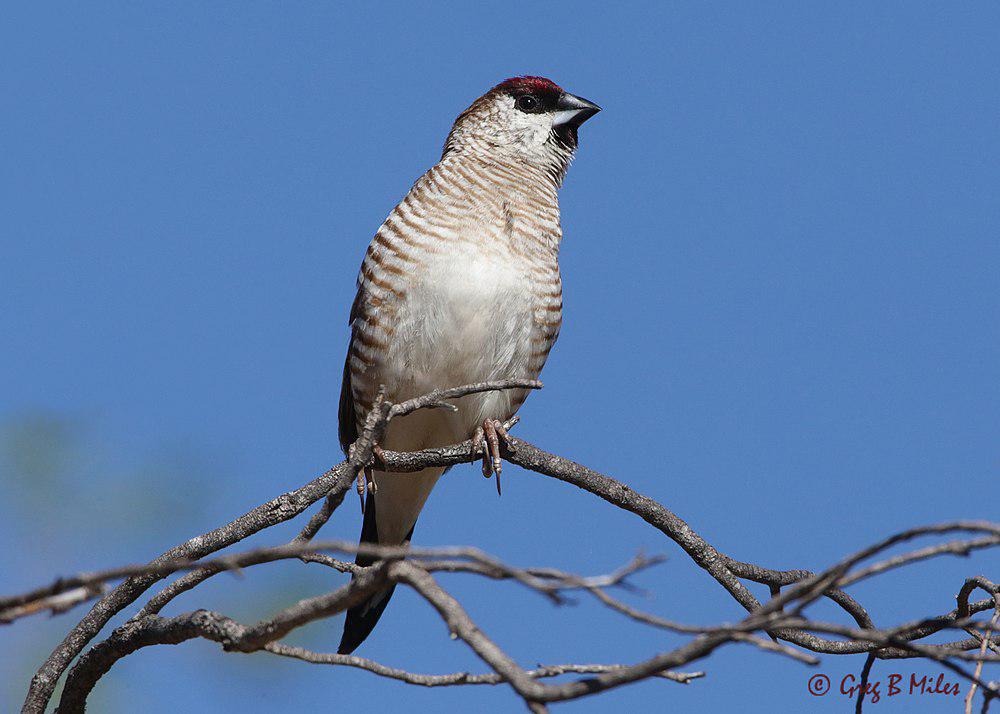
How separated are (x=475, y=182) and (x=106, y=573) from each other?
4.07 m

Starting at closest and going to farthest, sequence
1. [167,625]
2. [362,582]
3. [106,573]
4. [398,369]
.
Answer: [106,573]
[362,582]
[167,625]
[398,369]

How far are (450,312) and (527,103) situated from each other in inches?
72.7

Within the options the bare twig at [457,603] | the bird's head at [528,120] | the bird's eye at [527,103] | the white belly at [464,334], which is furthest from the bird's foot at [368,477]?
the bird's eye at [527,103]

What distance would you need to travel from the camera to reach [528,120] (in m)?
6.59

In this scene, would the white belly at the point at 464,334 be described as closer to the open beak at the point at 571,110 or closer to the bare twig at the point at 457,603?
the bare twig at the point at 457,603

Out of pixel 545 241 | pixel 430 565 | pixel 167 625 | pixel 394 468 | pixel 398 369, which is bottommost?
pixel 167 625

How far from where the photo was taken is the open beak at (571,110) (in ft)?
21.7

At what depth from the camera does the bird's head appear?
6.48m

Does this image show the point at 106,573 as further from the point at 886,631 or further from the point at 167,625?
the point at 886,631

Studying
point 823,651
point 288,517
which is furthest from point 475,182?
point 823,651

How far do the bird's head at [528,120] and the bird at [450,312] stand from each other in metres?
0.38

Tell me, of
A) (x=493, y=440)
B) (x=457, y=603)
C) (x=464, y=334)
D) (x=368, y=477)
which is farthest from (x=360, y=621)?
(x=457, y=603)

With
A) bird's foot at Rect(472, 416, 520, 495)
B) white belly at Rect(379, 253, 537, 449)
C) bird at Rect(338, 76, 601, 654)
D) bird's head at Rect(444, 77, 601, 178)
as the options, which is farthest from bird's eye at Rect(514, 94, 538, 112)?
bird's foot at Rect(472, 416, 520, 495)

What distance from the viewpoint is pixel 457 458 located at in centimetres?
441
